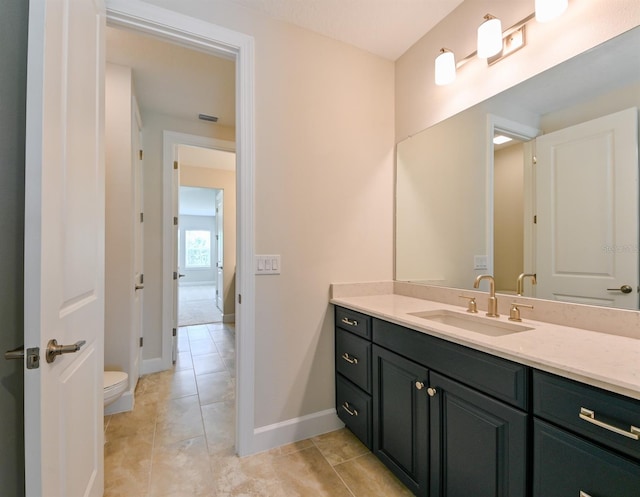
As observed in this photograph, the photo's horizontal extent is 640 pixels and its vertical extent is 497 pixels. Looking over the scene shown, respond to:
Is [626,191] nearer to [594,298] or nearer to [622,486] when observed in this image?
[594,298]

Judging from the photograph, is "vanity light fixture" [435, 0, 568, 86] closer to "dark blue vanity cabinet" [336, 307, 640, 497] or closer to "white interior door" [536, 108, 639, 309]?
"white interior door" [536, 108, 639, 309]

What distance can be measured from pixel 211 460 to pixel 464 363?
1499 millimetres

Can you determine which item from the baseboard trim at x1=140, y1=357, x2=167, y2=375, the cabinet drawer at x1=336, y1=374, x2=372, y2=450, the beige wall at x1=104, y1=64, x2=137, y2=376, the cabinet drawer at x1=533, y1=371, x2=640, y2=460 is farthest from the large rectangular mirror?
the baseboard trim at x1=140, y1=357, x2=167, y2=375

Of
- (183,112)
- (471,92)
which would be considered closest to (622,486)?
(471,92)

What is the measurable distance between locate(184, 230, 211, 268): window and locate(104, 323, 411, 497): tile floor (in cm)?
906

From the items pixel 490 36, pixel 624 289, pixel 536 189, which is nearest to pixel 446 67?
pixel 490 36

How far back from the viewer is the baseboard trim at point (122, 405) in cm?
216

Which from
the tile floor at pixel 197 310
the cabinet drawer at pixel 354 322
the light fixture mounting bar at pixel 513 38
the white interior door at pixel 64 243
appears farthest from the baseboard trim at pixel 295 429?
the tile floor at pixel 197 310

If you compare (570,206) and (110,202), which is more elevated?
(110,202)

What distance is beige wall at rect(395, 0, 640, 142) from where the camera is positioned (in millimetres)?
1179

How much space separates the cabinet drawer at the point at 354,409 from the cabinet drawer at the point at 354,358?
0.18 ft

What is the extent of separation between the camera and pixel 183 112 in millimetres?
2939

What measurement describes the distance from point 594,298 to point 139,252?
3.15 meters

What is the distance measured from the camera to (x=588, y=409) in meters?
0.77
